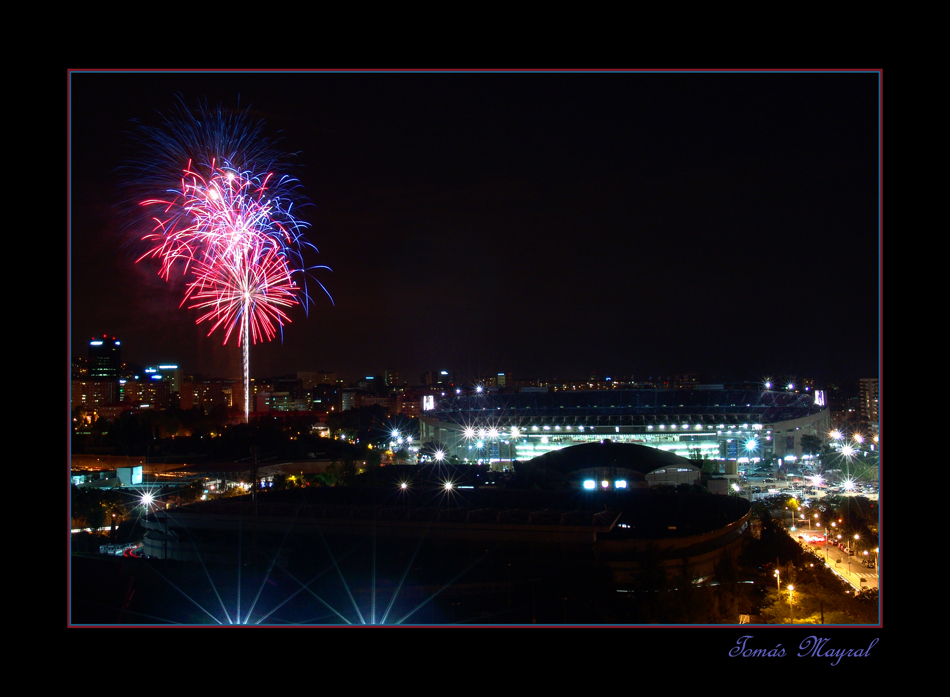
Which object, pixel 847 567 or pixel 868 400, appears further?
pixel 868 400

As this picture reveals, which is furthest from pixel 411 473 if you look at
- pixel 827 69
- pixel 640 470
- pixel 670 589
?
pixel 827 69

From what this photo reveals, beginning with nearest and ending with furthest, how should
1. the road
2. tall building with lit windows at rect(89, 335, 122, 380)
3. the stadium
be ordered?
the road < the stadium < tall building with lit windows at rect(89, 335, 122, 380)

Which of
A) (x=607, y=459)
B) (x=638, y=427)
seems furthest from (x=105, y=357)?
(x=607, y=459)

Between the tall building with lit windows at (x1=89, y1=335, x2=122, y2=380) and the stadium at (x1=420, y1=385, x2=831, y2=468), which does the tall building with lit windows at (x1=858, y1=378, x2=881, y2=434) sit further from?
the tall building with lit windows at (x1=89, y1=335, x2=122, y2=380)

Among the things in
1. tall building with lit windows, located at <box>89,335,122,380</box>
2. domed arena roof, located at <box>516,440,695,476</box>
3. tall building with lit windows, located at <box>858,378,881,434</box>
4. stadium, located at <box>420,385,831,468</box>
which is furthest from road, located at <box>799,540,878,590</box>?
tall building with lit windows, located at <box>89,335,122,380</box>

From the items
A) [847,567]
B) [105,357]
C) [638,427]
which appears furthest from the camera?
[105,357]

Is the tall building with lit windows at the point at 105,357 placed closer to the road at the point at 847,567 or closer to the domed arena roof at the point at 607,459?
the domed arena roof at the point at 607,459

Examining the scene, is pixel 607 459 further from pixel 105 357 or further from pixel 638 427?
pixel 105 357

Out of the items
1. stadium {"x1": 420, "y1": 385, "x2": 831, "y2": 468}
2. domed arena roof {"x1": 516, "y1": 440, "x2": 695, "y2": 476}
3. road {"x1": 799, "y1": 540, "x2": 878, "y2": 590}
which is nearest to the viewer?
road {"x1": 799, "y1": 540, "x2": 878, "y2": 590}
